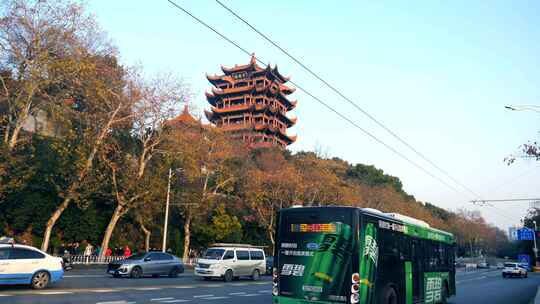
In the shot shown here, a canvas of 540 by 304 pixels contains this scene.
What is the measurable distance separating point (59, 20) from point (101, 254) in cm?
1661

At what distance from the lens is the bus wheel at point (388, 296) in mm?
10906

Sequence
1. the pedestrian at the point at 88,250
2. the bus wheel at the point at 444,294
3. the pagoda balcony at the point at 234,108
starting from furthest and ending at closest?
1. the pagoda balcony at the point at 234,108
2. the pedestrian at the point at 88,250
3. the bus wheel at the point at 444,294

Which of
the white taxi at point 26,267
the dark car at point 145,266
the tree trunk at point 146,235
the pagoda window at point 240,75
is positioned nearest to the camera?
the white taxi at point 26,267

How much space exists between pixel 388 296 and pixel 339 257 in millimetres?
2064

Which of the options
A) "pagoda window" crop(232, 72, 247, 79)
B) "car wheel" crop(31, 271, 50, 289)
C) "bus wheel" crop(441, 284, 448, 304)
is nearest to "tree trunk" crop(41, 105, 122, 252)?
"car wheel" crop(31, 271, 50, 289)

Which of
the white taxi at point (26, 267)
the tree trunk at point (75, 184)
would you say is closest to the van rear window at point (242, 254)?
the white taxi at point (26, 267)

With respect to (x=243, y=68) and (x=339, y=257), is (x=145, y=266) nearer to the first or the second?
(x=339, y=257)

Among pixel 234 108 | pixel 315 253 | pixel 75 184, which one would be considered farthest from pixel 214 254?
pixel 234 108

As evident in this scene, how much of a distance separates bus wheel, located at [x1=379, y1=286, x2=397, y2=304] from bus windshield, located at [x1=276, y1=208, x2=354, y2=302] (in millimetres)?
1492

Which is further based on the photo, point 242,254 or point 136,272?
point 242,254

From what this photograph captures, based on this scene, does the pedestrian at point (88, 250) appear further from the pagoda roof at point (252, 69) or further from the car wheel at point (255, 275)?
the pagoda roof at point (252, 69)

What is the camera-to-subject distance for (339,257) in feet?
33.3

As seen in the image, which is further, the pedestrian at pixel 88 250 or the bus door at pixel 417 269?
the pedestrian at pixel 88 250

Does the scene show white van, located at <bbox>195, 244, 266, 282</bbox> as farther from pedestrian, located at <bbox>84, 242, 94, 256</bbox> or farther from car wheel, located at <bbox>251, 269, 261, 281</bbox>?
pedestrian, located at <bbox>84, 242, 94, 256</bbox>
